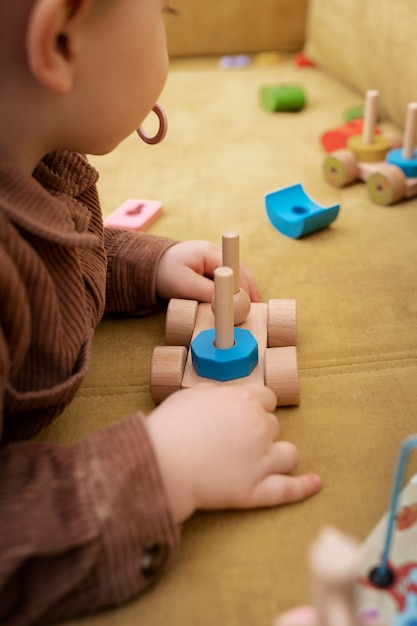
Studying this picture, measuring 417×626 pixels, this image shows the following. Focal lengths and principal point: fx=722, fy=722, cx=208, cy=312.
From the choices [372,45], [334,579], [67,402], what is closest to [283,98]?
[372,45]

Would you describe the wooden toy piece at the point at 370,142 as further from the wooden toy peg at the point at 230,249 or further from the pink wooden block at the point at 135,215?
the wooden toy peg at the point at 230,249

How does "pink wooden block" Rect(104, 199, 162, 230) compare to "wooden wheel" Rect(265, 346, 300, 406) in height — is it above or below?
below

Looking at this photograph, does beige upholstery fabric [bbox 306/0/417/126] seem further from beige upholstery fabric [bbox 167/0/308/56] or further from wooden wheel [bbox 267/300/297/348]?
wooden wheel [bbox 267/300/297/348]

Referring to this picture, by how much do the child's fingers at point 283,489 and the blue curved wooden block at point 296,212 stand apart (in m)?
0.45

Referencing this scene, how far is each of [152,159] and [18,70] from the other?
Answer: 0.69 meters

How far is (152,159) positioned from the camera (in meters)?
1.21

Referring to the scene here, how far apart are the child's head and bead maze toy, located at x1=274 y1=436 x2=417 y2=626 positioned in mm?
347

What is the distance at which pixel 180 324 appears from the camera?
2.41ft

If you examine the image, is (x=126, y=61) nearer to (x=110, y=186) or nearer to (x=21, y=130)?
(x=21, y=130)

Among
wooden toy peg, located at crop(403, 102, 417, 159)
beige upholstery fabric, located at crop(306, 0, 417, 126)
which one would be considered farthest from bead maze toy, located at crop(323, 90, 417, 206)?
beige upholstery fabric, located at crop(306, 0, 417, 126)

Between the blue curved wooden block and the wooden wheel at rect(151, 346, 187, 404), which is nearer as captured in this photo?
the wooden wheel at rect(151, 346, 187, 404)

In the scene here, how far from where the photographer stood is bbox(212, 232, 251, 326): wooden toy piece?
2.30 feet

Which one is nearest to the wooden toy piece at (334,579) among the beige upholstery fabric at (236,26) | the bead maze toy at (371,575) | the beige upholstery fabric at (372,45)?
the bead maze toy at (371,575)

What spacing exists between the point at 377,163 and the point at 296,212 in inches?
8.7
